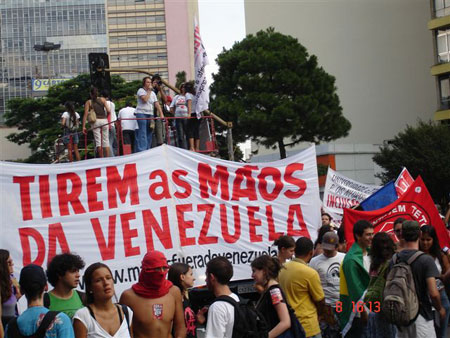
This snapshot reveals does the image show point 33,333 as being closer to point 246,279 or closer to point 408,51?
point 246,279

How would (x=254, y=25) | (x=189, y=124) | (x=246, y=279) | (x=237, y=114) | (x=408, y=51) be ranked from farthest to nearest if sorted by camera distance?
(x=254, y=25) < (x=408, y=51) < (x=237, y=114) < (x=189, y=124) < (x=246, y=279)

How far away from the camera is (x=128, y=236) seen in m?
8.69

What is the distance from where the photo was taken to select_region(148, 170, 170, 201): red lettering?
8961mm

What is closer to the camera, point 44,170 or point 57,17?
point 44,170

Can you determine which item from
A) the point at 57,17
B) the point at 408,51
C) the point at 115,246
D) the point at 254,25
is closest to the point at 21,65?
the point at 57,17

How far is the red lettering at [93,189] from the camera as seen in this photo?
8617mm

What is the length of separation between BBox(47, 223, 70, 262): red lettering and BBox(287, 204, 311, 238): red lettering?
2833mm

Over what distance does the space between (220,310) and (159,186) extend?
11.5ft

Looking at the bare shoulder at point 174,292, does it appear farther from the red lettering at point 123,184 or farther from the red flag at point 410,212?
the red flag at point 410,212

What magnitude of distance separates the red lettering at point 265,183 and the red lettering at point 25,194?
110 inches

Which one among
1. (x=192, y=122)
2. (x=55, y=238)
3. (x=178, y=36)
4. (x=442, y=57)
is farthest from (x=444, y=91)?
(x=178, y=36)

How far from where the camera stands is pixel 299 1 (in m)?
57.8

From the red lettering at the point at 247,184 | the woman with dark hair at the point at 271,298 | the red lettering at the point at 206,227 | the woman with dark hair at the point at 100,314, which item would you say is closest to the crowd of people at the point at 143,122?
the red lettering at the point at 247,184

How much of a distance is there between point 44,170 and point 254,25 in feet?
172
